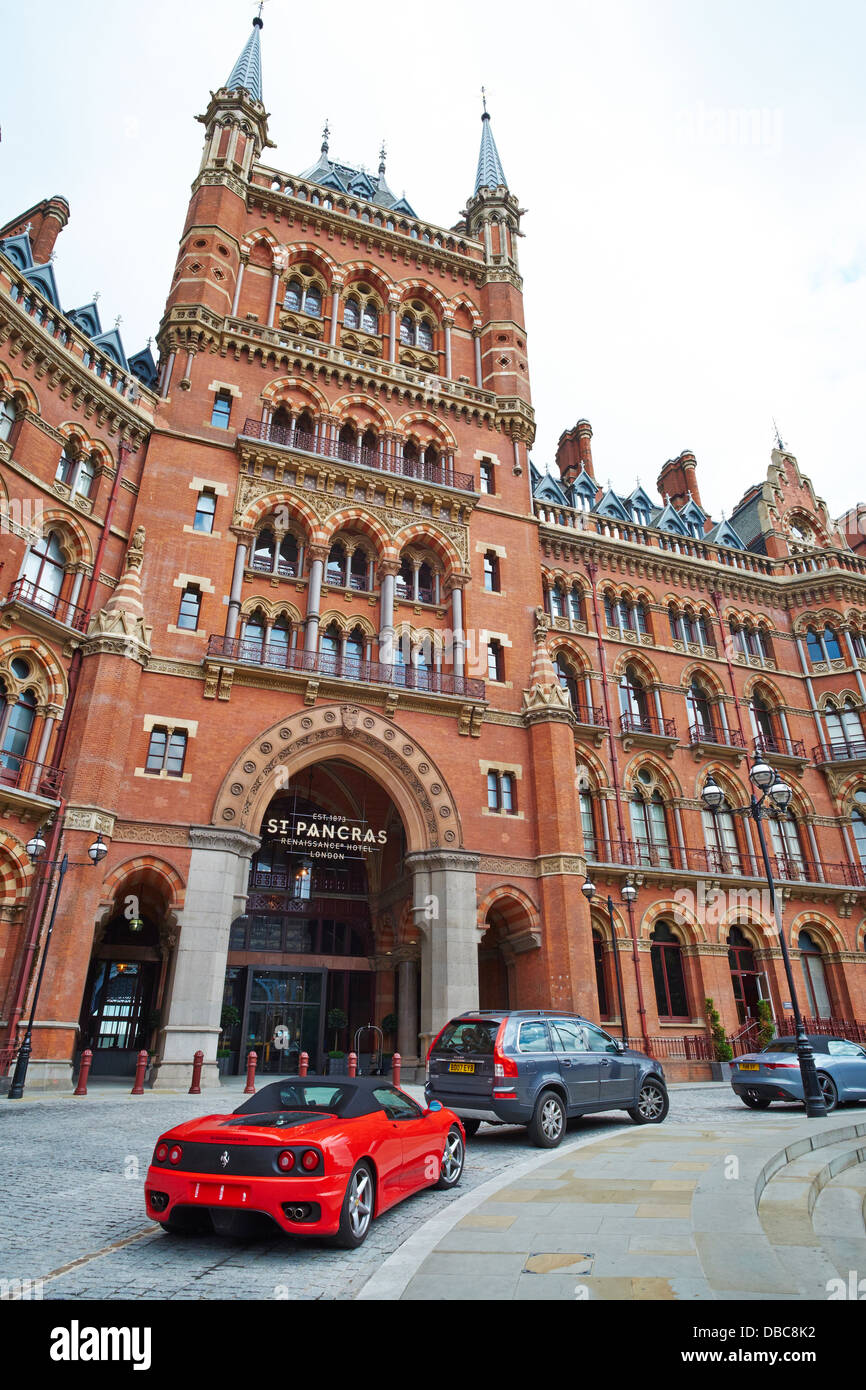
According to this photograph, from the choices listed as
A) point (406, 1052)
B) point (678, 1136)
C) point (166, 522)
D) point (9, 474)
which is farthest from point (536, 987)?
point (9, 474)

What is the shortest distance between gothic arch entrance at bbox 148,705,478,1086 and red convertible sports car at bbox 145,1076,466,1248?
1446 cm

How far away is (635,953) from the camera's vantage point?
1085 inches

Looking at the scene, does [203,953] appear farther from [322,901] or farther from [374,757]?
[322,901]

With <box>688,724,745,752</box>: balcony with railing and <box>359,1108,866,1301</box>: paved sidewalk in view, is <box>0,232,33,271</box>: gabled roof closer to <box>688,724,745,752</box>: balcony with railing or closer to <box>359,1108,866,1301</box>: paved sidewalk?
<box>688,724,745,752</box>: balcony with railing

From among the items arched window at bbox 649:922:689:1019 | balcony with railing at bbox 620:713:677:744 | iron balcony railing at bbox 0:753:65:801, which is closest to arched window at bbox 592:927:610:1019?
arched window at bbox 649:922:689:1019

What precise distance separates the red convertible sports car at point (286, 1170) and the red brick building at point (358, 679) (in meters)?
14.1

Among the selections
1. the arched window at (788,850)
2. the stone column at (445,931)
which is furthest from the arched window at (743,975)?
the stone column at (445,931)

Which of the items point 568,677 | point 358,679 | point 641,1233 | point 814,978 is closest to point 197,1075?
point 358,679

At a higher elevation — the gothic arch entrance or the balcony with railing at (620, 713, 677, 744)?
the balcony with railing at (620, 713, 677, 744)

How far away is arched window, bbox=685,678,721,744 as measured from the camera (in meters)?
32.9

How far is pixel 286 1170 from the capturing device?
5.54 meters
